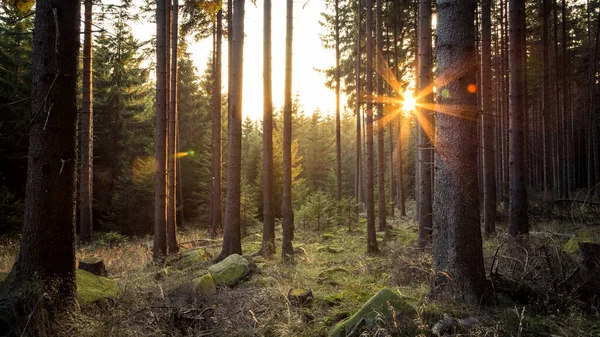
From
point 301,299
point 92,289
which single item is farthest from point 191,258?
point 301,299

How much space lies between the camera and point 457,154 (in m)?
4.46

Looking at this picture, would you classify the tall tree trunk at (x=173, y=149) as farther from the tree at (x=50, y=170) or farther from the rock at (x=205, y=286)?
the tree at (x=50, y=170)

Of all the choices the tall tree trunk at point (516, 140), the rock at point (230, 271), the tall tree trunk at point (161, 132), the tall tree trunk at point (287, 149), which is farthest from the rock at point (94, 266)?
the tall tree trunk at point (516, 140)

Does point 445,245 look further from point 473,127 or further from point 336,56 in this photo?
point 336,56

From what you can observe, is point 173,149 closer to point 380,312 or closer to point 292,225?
point 292,225

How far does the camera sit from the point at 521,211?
27.2 feet

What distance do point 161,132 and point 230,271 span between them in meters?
5.05

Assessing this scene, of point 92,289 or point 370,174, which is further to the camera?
point 370,174

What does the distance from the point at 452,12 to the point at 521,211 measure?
6222mm

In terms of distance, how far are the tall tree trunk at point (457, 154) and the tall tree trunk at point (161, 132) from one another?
322 inches

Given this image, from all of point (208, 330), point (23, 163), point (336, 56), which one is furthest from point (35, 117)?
point (23, 163)

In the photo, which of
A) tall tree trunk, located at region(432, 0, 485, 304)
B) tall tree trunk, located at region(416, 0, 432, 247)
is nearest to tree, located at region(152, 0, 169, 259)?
tall tree trunk, located at region(416, 0, 432, 247)

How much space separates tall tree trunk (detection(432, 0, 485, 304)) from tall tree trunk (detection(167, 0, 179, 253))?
371 inches

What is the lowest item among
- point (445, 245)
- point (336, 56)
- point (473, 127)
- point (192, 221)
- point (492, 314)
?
point (192, 221)
